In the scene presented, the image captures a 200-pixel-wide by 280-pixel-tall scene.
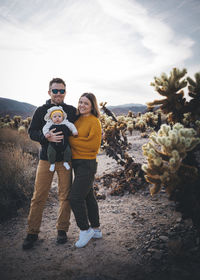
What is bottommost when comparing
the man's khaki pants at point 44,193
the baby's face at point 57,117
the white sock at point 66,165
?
the man's khaki pants at point 44,193

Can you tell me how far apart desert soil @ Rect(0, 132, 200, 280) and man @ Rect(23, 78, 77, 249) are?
0.90 feet

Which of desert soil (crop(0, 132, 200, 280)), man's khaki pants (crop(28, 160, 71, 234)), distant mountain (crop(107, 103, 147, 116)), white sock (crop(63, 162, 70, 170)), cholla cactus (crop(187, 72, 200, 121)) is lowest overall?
desert soil (crop(0, 132, 200, 280))

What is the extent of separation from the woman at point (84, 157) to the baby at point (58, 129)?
0.12 m

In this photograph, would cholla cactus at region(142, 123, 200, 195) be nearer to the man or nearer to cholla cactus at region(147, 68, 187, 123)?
cholla cactus at region(147, 68, 187, 123)

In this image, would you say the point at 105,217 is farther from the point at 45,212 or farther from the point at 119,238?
the point at 45,212

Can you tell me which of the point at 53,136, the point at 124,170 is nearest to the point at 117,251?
the point at 53,136

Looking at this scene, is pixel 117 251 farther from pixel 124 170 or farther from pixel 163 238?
pixel 124 170

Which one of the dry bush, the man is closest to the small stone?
the man

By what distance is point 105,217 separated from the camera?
12.6ft

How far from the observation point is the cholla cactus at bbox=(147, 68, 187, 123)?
2410mm

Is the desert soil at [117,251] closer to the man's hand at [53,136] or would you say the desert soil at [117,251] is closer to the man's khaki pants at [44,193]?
the man's khaki pants at [44,193]

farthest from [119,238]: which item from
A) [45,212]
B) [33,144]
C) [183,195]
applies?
[33,144]

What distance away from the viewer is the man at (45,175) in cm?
292

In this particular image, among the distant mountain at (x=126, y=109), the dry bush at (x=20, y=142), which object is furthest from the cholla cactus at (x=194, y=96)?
the distant mountain at (x=126, y=109)
